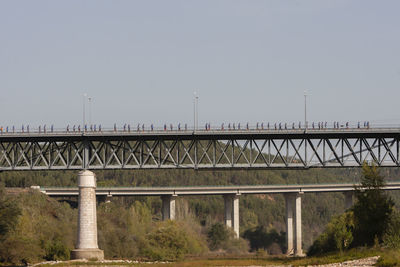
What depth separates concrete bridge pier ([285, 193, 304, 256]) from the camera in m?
158

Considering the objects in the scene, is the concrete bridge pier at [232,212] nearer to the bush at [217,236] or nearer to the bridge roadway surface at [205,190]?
the bridge roadway surface at [205,190]

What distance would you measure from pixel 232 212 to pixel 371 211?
73.7 meters

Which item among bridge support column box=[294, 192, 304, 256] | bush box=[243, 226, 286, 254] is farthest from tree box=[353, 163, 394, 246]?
bush box=[243, 226, 286, 254]

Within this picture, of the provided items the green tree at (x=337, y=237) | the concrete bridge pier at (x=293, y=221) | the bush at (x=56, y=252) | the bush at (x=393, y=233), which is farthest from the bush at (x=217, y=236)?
the bush at (x=393, y=233)

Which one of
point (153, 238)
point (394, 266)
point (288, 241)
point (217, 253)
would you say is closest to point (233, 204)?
point (288, 241)

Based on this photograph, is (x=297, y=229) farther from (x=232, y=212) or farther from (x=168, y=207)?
(x=168, y=207)

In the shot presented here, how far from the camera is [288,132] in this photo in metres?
105

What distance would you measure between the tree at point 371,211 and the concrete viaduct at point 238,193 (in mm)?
60785

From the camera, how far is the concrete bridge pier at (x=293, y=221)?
158 metres

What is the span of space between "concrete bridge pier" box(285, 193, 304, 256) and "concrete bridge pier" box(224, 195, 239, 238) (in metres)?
9.03

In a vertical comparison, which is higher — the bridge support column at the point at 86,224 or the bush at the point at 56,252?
the bridge support column at the point at 86,224

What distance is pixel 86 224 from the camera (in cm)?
10112

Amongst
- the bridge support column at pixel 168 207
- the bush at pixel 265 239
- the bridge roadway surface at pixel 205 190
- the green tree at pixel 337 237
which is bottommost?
the bush at pixel 265 239

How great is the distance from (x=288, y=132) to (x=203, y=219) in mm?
90993
